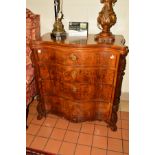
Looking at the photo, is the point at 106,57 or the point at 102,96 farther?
the point at 102,96

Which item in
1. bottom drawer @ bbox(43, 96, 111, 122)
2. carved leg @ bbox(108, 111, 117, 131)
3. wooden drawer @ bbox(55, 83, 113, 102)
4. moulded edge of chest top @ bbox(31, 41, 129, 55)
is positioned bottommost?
carved leg @ bbox(108, 111, 117, 131)

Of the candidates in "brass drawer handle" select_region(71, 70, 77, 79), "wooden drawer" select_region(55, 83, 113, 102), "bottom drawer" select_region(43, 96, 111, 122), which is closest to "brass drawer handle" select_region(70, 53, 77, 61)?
"brass drawer handle" select_region(71, 70, 77, 79)

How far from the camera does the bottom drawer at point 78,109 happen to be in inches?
78.3

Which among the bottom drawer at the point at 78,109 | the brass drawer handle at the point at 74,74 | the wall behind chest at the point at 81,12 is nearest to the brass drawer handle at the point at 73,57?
the brass drawer handle at the point at 74,74

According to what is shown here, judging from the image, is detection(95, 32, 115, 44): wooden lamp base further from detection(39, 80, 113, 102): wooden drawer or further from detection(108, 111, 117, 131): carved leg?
detection(108, 111, 117, 131): carved leg

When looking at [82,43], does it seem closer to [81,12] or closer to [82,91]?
[82,91]

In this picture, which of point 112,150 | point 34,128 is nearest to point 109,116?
point 112,150

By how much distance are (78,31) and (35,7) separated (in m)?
0.68

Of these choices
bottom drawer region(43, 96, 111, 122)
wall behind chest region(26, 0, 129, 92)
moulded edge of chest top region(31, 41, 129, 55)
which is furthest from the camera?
wall behind chest region(26, 0, 129, 92)

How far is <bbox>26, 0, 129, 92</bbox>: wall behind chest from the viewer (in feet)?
7.10

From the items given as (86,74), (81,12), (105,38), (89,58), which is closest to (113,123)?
(86,74)

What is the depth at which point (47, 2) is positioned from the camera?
2293 mm

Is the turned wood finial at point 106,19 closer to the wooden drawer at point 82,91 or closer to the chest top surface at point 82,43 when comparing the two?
the chest top surface at point 82,43
